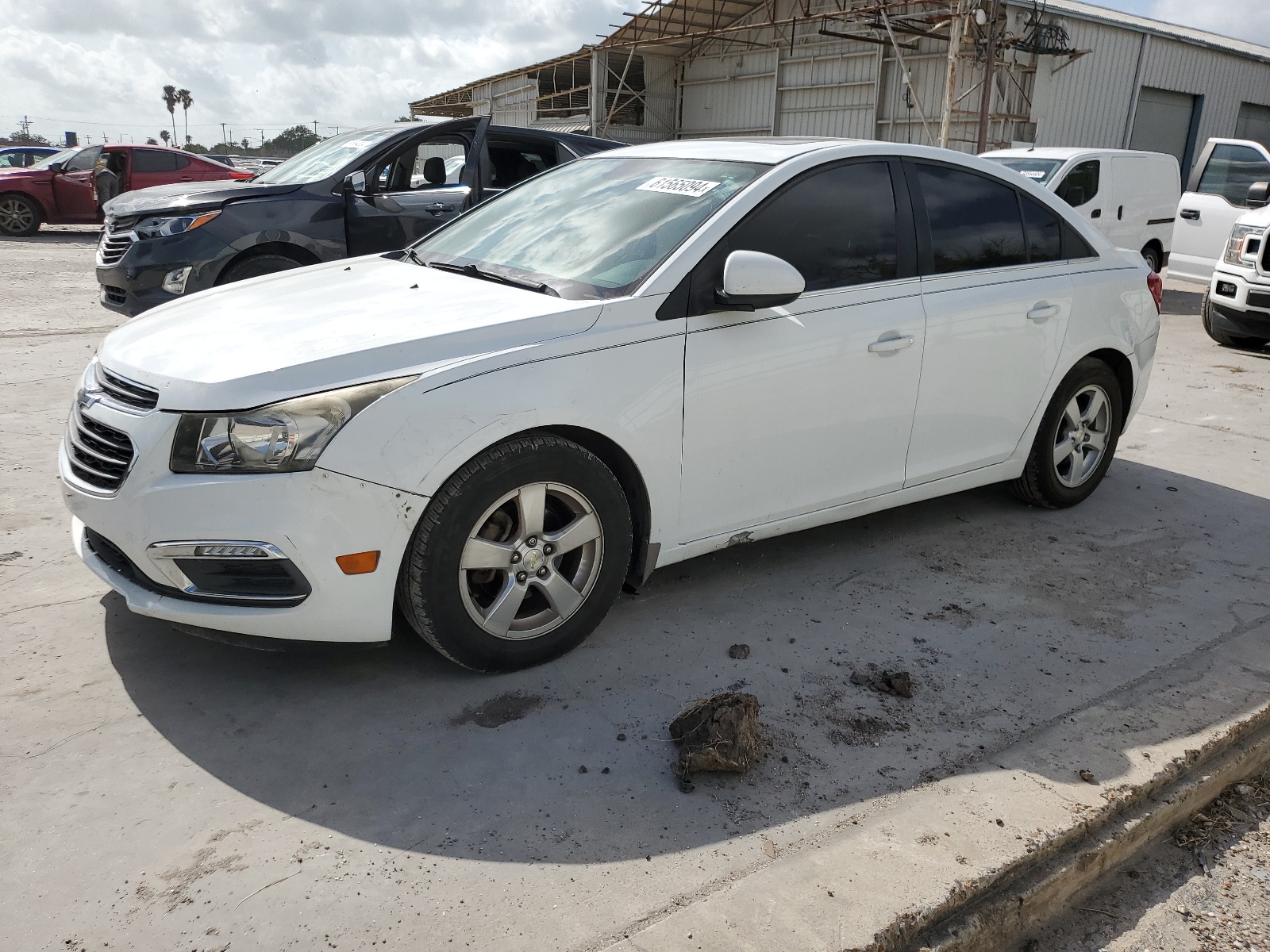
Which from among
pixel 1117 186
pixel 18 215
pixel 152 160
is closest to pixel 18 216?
pixel 18 215

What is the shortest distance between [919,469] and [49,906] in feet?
10.9

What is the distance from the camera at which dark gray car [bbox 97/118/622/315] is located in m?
6.93

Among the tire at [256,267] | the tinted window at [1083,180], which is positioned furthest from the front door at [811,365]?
the tinted window at [1083,180]

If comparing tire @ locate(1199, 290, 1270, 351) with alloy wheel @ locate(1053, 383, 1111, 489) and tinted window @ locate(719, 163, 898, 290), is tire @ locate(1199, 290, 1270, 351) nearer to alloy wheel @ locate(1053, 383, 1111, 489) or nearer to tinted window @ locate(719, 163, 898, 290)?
alloy wheel @ locate(1053, 383, 1111, 489)

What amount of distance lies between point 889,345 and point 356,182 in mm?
4911

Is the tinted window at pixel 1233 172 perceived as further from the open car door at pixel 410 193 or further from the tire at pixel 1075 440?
the open car door at pixel 410 193

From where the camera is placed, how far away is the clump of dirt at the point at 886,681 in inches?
128

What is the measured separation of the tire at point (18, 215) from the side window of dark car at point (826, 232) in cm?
1898

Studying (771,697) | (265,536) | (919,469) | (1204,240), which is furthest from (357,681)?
(1204,240)

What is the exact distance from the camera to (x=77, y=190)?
60.5 ft

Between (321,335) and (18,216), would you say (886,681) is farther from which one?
(18,216)

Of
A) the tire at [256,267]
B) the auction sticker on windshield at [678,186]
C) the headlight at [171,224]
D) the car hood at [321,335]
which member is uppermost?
the auction sticker on windshield at [678,186]

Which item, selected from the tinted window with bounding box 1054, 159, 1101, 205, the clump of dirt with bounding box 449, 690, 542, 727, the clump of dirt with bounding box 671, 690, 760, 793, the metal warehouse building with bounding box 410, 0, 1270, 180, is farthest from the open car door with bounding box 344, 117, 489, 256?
the metal warehouse building with bounding box 410, 0, 1270, 180

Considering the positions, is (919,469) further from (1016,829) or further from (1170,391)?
(1170,391)
